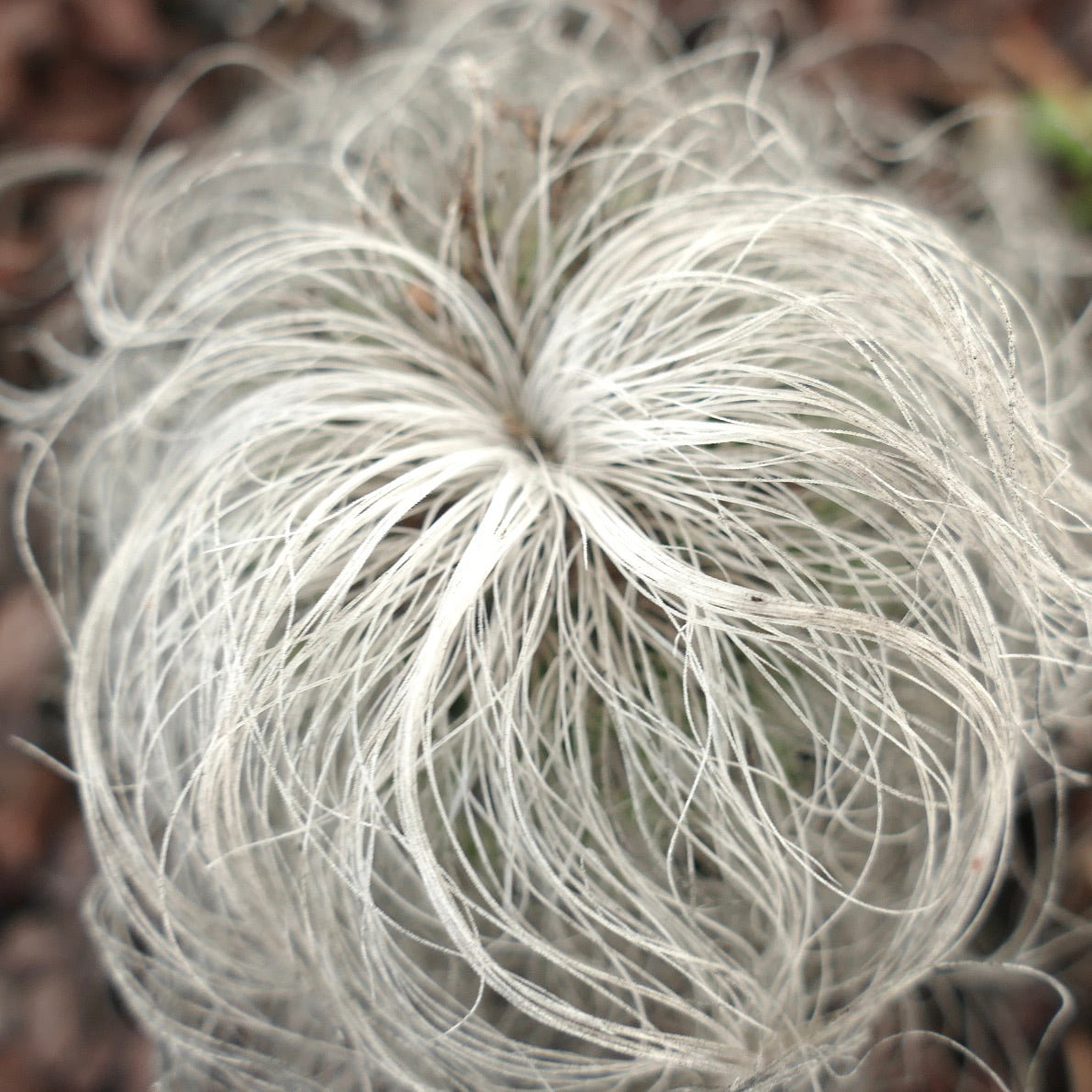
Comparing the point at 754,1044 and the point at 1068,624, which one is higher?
the point at 1068,624

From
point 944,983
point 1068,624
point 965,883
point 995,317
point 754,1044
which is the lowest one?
point 944,983

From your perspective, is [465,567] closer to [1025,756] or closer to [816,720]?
[816,720]

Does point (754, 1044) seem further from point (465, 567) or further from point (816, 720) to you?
point (465, 567)

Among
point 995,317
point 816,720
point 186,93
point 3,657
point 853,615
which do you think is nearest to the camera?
point 853,615

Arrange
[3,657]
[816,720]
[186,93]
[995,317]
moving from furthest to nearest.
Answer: [186,93]
[3,657]
[995,317]
[816,720]

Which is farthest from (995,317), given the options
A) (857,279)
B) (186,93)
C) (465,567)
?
(186,93)

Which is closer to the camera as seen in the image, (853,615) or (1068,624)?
(853,615)
